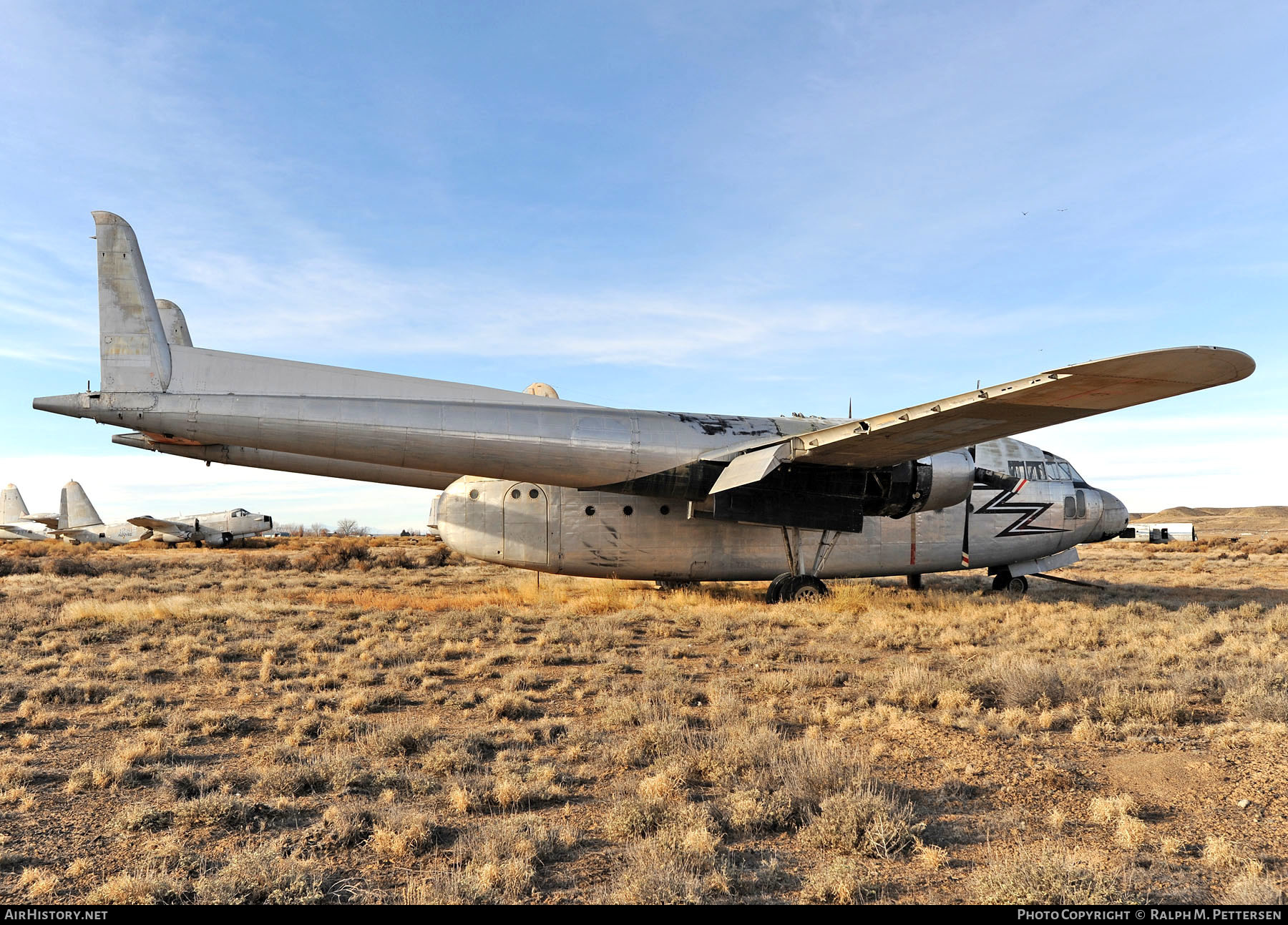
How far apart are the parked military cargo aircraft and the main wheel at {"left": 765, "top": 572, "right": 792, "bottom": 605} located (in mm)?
106

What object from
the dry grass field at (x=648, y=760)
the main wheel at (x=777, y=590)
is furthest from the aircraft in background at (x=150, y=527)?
the main wheel at (x=777, y=590)

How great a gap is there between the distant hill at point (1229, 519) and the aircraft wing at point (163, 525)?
11933cm

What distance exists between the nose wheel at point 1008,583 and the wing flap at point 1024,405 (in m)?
7.55

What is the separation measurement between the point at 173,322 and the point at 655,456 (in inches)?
584

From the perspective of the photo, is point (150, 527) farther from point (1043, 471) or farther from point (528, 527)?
point (1043, 471)

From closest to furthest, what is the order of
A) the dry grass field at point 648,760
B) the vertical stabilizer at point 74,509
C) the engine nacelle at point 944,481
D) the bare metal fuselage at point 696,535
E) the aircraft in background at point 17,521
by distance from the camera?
1. the dry grass field at point 648,760
2. the engine nacelle at point 944,481
3. the bare metal fuselage at point 696,535
4. the vertical stabilizer at point 74,509
5. the aircraft in background at point 17,521

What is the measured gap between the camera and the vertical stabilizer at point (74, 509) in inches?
2299

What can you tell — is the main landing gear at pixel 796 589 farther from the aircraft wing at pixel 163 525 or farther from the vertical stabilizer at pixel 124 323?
the aircraft wing at pixel 163 525

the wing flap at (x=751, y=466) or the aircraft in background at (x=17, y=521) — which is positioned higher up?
the wing flap at (x=751, y=466)

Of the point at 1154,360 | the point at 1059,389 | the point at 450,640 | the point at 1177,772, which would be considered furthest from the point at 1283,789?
the point at 450,640

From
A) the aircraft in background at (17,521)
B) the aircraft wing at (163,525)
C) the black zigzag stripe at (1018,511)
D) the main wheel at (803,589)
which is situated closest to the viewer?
the main wheel at (803,589)

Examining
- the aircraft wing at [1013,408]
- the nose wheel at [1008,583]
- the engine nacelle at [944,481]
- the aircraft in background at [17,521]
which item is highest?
the aircraft wing at [1013,408]

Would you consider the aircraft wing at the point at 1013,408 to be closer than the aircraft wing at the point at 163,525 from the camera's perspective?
Yes

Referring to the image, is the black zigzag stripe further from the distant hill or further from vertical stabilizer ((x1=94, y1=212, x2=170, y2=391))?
the distant hill
